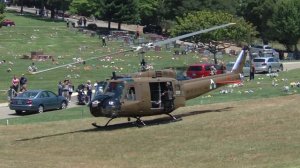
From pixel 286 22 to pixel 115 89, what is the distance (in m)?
65.8

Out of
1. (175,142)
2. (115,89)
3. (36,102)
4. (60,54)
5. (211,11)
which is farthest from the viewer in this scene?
(211,11)

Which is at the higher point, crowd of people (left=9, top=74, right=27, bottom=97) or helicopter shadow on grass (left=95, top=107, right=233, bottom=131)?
crowd of people (left=9, top=74, right=27, bottom=97)

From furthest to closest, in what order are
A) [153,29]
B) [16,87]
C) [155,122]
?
[153,29]
[16,87]
[155,122]

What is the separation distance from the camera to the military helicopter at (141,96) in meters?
24.2

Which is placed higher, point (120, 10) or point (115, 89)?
point (120, 10)

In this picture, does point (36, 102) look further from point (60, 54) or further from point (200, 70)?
point (60, 54)

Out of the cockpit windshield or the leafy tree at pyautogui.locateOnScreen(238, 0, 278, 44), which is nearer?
the cockpit windshield

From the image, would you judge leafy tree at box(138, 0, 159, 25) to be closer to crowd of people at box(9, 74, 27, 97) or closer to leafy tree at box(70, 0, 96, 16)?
leafy tree at box(70, 0, 96, 16)

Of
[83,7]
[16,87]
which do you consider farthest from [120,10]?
[16,87]

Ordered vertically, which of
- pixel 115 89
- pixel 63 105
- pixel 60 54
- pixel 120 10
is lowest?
pixel 63 105

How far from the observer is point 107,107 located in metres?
24.1

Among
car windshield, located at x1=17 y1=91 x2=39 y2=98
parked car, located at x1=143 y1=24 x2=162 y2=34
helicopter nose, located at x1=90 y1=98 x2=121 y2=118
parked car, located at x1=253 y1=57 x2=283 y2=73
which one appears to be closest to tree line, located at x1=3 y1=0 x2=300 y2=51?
parked car, located at x1=143 y1=24 x2=162 y2=34

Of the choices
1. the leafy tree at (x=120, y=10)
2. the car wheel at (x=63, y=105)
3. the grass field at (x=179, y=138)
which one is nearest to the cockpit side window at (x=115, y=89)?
the grass field at (x=179, y=138)

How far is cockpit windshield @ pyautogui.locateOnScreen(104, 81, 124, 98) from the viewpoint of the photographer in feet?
80.0
